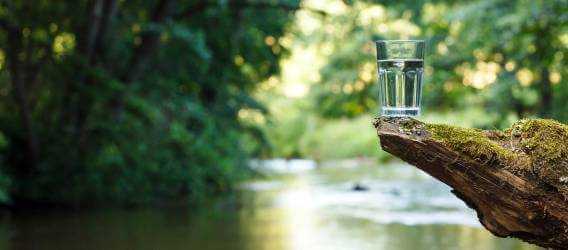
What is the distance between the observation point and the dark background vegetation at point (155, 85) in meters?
10.3

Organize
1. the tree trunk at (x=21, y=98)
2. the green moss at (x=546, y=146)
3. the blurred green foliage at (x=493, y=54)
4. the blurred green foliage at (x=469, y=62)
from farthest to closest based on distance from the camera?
the tree trunk at (x=21, y=98) < the blurred green foliage at (x=469, y=62) < the blurred green foliage at (x=493, y=54) < the green moss at (x=546, y=146)

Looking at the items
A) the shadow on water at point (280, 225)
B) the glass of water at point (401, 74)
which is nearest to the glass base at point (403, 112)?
the glass of water at point (401, 74)

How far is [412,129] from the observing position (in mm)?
2959

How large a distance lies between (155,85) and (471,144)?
9041 millimetres

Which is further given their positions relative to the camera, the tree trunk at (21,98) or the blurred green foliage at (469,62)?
the tree trunk at (21,98)

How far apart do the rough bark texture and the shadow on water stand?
4.09 metres

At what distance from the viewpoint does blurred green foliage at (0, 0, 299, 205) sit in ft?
33.8

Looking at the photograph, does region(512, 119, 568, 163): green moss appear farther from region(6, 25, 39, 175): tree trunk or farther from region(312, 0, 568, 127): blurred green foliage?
region(6, 25, 39, 175): tree trunk

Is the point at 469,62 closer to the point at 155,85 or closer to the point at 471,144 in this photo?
the point at 155,85

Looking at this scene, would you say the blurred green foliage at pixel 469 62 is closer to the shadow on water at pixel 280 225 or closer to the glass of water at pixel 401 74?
the glass of water at pixel 401 74

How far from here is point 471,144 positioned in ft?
9.71

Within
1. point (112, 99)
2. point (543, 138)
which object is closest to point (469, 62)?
point (112, 99)

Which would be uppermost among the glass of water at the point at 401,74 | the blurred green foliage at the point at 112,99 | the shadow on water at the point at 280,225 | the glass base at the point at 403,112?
the glass of water at the point at 401,74

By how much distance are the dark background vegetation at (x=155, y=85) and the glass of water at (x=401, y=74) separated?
17.9 feet
